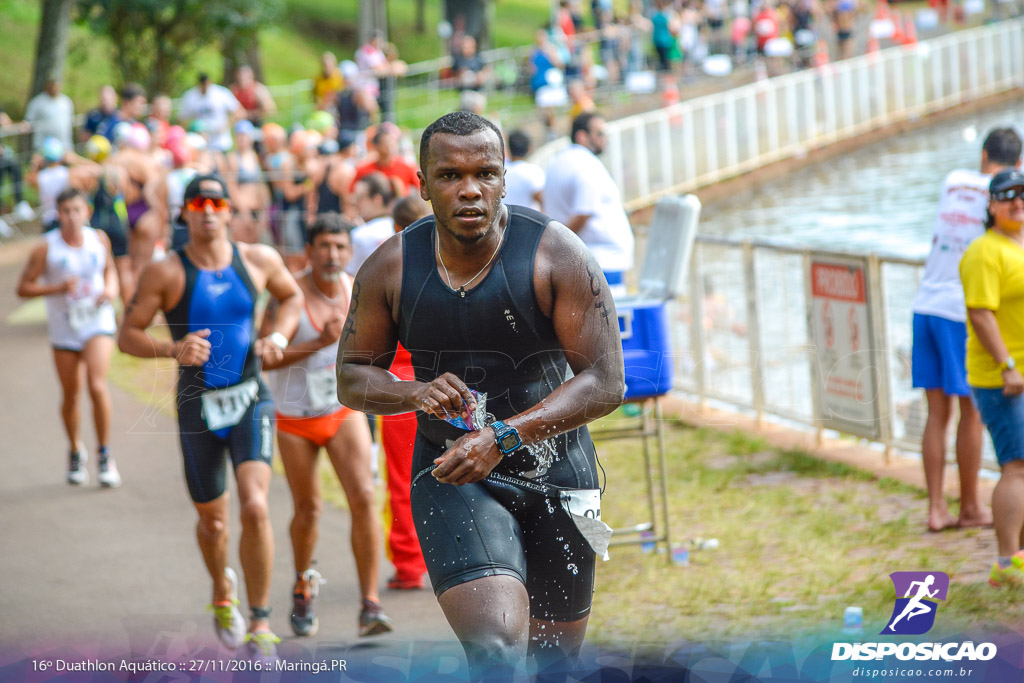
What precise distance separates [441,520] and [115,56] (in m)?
26.6

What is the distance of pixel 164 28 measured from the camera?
2798 cm

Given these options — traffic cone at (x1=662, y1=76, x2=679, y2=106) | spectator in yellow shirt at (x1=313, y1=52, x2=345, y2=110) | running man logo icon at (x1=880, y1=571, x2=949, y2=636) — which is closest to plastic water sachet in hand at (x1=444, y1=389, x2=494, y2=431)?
running man logo icon at (x1=880, y1=571, x2=949, y2=636)

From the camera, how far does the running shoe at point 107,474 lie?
909 cm

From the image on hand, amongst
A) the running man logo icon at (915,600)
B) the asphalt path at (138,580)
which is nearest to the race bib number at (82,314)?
the asphalt path at (138,580)

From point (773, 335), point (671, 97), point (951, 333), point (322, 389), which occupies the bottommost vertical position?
point (773, 335)

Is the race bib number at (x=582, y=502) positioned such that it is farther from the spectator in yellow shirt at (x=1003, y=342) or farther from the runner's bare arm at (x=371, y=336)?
the spectator in yellow shirt at (x=1003, y=342)

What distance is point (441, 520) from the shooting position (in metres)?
3.63

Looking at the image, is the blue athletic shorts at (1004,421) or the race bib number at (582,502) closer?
the race bib number at (582,502)

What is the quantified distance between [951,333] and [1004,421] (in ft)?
3.54

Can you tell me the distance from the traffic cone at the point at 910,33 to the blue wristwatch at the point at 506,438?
3065 centimetres

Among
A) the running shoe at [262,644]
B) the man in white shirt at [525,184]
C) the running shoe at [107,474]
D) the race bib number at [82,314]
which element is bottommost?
the running shoe at [107,474]

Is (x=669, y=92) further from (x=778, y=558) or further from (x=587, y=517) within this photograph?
(x=587, y=517)

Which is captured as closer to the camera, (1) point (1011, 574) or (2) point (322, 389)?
(1) point (1011, 574)

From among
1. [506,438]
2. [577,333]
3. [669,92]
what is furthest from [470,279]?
[669,92]
